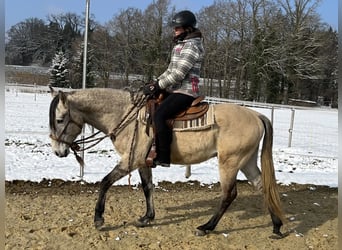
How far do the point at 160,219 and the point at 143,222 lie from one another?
353mm

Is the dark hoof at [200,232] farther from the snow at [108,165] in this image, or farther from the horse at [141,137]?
the snow at [108,165]

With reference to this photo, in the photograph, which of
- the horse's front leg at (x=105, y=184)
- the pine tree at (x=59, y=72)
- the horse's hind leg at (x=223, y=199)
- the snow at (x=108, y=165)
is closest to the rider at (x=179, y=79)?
the horse's front leg at (x=105, y=184)

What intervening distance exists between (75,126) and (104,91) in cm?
50

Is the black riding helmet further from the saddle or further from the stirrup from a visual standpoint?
the stirrup

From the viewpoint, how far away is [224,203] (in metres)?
4.37

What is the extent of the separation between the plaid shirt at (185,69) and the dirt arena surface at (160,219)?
64.3 inches

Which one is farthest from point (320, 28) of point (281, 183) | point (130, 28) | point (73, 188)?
point (73, 188)

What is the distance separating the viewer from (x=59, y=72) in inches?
1261

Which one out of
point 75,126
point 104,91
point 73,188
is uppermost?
point 104,91

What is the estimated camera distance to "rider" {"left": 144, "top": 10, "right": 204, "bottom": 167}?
4.10 meters

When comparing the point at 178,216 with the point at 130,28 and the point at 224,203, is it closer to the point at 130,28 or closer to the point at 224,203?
the point at 224,203

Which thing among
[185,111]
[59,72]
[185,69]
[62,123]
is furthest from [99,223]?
[59,72]

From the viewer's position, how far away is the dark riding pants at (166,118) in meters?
4.11

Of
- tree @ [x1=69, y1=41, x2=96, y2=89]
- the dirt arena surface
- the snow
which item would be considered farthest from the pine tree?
the dirt arena surface
